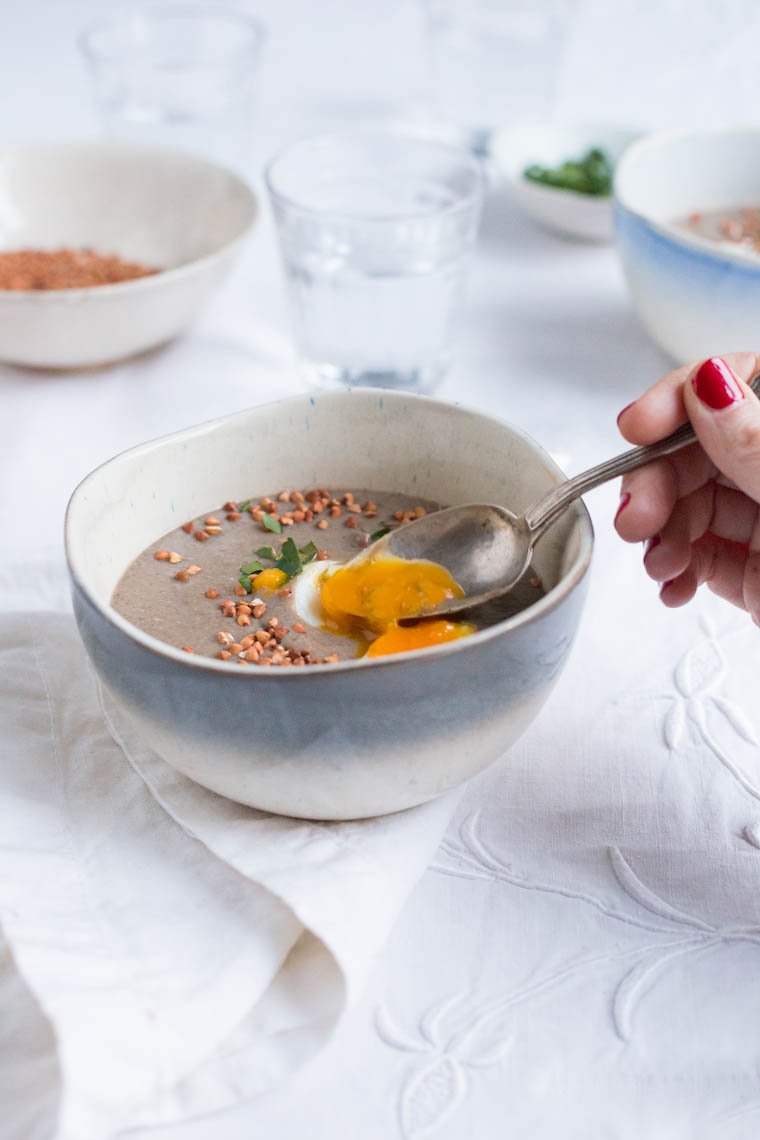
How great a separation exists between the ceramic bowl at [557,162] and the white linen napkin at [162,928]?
1109mm

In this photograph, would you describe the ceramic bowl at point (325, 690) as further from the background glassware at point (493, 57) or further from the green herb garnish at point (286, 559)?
the background glassware at point (493, 57)

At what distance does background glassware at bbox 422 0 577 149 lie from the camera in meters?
2.03

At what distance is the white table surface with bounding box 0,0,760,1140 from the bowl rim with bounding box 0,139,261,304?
4.7 inches

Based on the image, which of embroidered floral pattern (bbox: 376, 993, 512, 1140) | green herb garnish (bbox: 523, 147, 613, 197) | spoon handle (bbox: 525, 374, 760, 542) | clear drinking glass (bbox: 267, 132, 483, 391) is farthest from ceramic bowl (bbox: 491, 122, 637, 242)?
embroidered floral pattern (bbox: 376, 993, 512, 1140)

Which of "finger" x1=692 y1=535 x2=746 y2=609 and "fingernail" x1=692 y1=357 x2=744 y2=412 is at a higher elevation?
"fingernail" x1=692 y1=357 x2=744 y2=412

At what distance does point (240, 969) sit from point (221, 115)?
154 cm

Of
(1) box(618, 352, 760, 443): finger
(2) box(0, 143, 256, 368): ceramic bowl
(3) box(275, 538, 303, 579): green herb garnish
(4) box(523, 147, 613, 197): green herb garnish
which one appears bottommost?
(2) box(0, 143, 256, 368): ceramic bowl

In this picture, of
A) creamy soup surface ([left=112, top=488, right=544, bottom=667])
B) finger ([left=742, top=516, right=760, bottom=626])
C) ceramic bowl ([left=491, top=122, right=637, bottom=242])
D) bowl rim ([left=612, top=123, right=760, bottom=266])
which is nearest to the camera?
creamy soup surface ([left=112, top=488, right=544, bottom=667])

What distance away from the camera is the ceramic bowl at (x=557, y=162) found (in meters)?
1.78

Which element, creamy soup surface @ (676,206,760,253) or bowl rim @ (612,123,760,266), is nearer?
bowl rim @ (612,123,760,266)

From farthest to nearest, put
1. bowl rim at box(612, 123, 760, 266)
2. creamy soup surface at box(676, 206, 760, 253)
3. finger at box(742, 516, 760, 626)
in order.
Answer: creamy soup surface at box(676, 206, 760, 253) < bowl rim at box(612, 123, 760, 266) < finger at box(742, 516, 760, 626)

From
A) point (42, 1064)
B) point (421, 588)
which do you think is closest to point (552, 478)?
point (421, 588)

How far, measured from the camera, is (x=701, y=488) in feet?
3.58

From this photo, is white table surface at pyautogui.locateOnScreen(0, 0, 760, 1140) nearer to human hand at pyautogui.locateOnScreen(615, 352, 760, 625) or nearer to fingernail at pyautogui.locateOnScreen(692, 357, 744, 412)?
human hand at pyautogui.locateOnScreen(615, 352, 760, 625)
